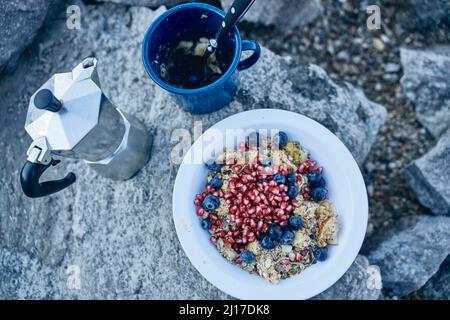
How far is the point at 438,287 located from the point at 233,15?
1.16m

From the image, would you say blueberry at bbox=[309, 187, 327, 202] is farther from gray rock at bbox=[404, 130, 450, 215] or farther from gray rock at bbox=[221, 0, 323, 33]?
gray rock at bbox=[221, 0, 323, 33]

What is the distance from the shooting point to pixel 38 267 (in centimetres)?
160

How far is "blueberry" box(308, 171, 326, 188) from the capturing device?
132 cm

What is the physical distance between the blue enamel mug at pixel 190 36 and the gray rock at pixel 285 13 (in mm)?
532

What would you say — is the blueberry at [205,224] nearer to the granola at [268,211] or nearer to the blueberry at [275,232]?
the granola at [268,211]

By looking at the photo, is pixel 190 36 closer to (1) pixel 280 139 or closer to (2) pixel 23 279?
(1) pixel 280 139

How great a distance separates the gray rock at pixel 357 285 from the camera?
1497mm

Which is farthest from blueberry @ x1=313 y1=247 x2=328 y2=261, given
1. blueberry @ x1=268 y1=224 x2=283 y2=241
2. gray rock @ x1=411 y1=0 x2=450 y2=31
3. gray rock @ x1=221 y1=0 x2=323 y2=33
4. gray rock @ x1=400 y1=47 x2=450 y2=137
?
gray rock @ x1=411 y1=0 x2=450 y2=31

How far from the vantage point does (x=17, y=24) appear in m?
1.55

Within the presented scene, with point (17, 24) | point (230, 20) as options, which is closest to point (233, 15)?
point (230, 20)

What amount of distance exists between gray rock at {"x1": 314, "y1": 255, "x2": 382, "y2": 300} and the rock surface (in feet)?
1.01

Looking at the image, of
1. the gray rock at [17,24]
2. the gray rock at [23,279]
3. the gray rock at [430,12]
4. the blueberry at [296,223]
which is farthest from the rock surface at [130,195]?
the gray rock at [430,12]
